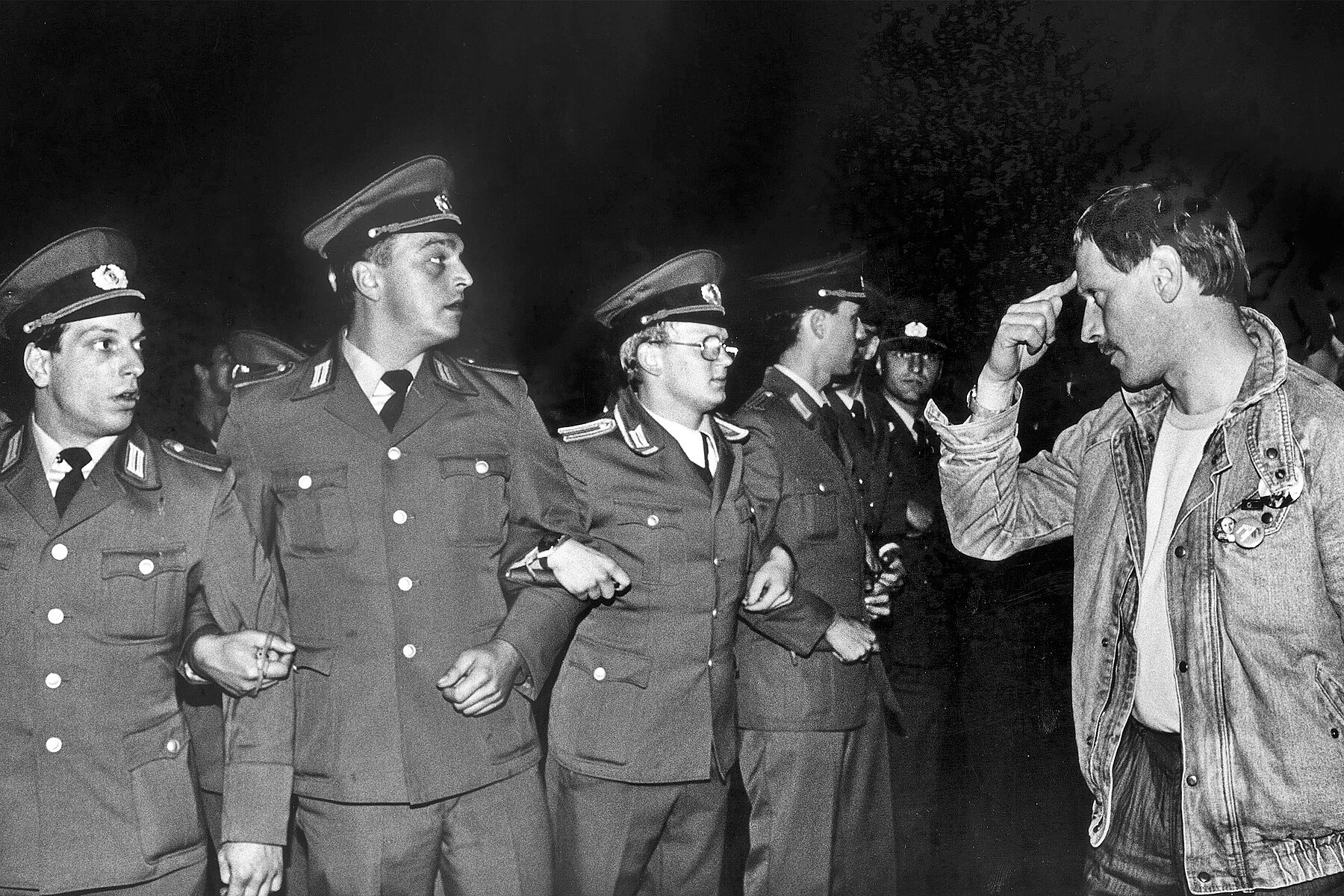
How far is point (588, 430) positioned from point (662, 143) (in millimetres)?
847

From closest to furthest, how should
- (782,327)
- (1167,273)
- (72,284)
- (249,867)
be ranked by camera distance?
(249,867), (72,284), (1167,273), (782,327)

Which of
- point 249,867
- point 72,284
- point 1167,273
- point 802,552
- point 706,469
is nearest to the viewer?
point 249,867

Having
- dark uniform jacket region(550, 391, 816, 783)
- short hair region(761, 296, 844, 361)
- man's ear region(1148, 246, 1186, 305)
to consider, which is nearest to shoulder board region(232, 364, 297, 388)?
dark uniform jacket region(550, 391, 816, 783)

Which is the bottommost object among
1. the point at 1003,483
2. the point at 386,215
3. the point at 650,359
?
the point at 1003,483

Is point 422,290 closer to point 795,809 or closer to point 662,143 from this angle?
point 662,143

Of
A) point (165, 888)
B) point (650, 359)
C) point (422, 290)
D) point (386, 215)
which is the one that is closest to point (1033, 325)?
point (650, 359)

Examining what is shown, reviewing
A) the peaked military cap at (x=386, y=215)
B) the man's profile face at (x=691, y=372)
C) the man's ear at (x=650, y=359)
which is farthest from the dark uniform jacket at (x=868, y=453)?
the peaked military cap at (x=386, y=215)

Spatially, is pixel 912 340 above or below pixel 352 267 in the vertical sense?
below

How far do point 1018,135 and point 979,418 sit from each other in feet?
3.02

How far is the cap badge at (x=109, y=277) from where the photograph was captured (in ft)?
9.44

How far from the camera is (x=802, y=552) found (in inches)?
126

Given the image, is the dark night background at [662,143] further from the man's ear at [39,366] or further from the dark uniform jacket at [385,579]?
the dark uniform jacket at [385,579]

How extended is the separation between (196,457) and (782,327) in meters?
1.54

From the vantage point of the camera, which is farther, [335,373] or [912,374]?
[912,374]
